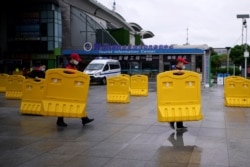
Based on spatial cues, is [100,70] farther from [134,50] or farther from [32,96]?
[32,96]

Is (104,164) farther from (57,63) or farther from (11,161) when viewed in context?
(57,63)

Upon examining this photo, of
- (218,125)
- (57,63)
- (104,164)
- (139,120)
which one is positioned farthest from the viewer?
(57,63)

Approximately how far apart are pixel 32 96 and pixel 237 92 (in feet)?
25.5

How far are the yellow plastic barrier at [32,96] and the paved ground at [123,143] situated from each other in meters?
0.72

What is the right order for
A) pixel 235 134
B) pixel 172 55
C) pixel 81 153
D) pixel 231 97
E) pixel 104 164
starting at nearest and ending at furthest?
1. pixel 104 164
2. pixel 81 153
3. pixel 235 134
4. pixel 231 97
5. pixel 172 55

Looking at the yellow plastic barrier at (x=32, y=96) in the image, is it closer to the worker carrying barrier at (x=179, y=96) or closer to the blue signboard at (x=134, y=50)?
the worker carrying barrier at (x=179, y=96)

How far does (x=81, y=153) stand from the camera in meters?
6.70

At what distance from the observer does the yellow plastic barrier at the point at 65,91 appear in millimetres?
9602

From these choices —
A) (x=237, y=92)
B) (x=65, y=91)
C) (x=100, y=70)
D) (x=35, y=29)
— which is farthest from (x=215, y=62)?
(x=65, y=91)

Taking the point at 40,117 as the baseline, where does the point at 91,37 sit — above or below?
above

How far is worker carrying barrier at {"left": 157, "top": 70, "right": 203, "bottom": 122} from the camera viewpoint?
28.3ft

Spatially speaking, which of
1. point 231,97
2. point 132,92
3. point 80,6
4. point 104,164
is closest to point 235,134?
point 104,164

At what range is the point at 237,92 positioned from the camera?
1509cm

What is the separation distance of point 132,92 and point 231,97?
265 inches
